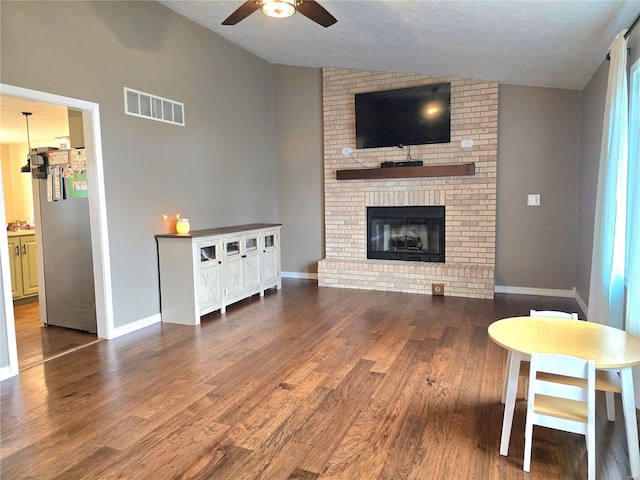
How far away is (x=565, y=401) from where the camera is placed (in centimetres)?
198

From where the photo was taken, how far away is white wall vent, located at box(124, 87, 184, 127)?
13.2 ft

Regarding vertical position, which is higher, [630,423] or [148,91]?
[148,91]

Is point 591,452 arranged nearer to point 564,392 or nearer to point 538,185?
point 564,392

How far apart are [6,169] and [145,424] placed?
8.34 metres

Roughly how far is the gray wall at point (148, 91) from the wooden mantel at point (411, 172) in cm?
151

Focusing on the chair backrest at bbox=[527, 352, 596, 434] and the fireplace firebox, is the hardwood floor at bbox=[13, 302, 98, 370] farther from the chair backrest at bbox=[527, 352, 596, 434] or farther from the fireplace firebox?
the fireplace firebox

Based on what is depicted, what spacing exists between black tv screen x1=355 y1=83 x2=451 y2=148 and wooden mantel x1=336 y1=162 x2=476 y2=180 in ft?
1.19

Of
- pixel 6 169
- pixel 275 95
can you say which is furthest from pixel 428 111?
pixel 6 169

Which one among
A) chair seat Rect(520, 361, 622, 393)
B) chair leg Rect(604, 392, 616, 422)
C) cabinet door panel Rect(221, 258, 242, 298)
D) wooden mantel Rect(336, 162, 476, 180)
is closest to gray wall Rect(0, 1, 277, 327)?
cabinet door panel Rect(221, 258, 242, 298)

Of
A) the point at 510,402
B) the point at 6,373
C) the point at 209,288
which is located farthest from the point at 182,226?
the point at 510,402

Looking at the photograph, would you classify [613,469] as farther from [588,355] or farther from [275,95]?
[275,95]

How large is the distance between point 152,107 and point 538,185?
180 inches

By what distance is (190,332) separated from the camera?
401 cm

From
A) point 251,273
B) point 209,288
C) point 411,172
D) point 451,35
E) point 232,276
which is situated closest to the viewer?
point 451,35
